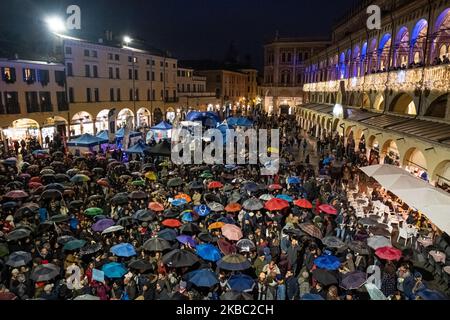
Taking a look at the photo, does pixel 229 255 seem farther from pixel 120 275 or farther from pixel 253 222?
pixel 253 222

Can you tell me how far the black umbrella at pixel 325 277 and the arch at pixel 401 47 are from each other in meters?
18.8

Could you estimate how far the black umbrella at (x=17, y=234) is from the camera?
11180mm

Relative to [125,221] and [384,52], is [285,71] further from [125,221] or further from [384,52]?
[125,221]

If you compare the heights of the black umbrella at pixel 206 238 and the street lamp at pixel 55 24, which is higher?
the street lamp at pixel 55 24

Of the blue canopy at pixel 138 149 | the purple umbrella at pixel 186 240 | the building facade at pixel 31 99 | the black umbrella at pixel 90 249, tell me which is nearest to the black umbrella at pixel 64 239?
the black umbrella at pixel 90 249

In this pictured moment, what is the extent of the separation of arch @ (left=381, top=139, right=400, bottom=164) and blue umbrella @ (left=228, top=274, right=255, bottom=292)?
16.9 metres

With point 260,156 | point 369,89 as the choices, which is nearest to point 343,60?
point 369,89

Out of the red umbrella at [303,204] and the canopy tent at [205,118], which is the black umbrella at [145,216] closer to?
the red umbrella at [303,204]

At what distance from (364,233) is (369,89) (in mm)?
18443

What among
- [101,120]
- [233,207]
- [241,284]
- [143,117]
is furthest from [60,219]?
[143,117]

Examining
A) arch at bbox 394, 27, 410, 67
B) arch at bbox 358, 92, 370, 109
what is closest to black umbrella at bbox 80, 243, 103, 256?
arch at bbox 394, 27, 410, 67

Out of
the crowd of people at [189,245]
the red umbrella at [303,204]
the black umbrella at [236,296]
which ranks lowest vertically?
the crowd of people at [189,245]
